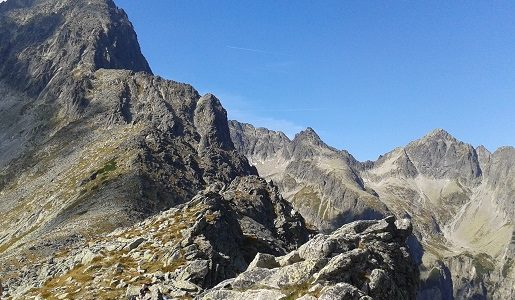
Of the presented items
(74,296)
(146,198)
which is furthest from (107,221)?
(74,296)

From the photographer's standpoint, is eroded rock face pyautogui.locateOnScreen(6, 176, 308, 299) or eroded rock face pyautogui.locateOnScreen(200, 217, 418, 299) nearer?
eroded rock face pyautogui.locateOnScreen(200, 217, 418, 299)

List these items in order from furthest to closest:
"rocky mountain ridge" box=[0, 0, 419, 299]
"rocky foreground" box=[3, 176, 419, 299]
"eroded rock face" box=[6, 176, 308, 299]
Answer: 1. "eroded rock face" box=[6, 176, 308, 299]
2. "rocky mountain ridge" box=[0, 0, 419, 299]
3. "rocky foreground" box=[3, 176, 419, 299]

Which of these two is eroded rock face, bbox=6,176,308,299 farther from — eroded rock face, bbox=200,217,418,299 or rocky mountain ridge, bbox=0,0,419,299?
eroded rock face, bbox=200,217,418,299

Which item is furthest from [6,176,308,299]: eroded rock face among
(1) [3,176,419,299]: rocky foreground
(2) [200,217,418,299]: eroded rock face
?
(2) [200,217,418,299]: eroded rock face

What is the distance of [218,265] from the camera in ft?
133

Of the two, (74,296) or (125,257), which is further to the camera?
(125,257)

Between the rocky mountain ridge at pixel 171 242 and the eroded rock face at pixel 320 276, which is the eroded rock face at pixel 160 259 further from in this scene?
the eroded rock face at pixel 320 276

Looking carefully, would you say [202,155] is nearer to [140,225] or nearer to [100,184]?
[100,184]

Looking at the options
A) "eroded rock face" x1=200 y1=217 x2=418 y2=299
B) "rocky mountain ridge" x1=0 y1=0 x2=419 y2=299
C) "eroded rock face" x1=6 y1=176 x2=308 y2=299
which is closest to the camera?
"eroded rock face" x1=200 y1=217 x2=418 y2=299

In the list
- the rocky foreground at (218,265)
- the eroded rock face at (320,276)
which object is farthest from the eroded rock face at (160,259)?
the eroded rock face at (320,276)

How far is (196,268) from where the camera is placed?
37094 mm

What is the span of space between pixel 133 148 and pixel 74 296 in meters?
119

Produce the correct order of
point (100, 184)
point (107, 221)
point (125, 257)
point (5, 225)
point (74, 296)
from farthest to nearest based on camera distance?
1. point (5, 225)
2. point (100, 184)
3. point (107, 221)
4. point (125, 257)
5. point (74, 296)

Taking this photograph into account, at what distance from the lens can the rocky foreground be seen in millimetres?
25734
